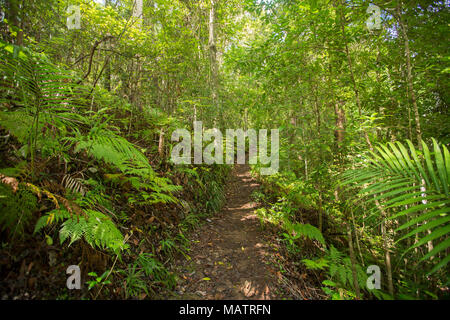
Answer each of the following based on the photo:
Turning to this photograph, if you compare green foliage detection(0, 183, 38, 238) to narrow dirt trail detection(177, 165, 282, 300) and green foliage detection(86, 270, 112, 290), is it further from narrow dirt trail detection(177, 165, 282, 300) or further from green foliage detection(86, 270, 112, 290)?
narrow dirt trail detection(177, 165, 282, 300)

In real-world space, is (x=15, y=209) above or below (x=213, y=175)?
below

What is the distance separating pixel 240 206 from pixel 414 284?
3911 millimetres

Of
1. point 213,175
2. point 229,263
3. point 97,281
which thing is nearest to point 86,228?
point 97,281

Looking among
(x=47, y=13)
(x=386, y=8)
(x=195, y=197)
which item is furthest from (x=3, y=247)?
(x=386, y=8)

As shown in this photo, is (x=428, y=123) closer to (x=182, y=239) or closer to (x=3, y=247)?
(x=182, y=239)

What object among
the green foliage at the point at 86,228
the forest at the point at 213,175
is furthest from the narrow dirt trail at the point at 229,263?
the green foliage at the point at 86,228

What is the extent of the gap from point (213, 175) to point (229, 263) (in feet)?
10.4

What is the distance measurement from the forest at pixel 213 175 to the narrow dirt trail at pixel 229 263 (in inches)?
1.1

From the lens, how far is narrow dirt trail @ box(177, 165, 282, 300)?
100 inches

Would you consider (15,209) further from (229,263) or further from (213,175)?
(213,175)

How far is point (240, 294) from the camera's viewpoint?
250 centimetres

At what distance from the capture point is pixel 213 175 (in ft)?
19.6

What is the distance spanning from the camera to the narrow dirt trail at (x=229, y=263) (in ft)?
8.34
